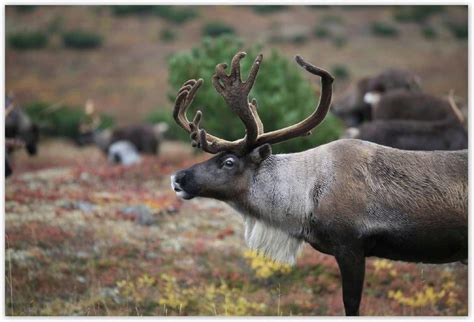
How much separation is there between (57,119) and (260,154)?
50.3 feet

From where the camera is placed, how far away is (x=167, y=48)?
2856 centimetres

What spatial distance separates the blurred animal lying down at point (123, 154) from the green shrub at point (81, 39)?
1422 cm

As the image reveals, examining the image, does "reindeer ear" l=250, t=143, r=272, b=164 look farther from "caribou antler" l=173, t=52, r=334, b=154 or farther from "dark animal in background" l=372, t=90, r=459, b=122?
"dark animal in background" l=372, t=90, r=459, b=122

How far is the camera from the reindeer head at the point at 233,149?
16.5 ft

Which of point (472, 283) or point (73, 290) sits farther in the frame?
point (73, 290)

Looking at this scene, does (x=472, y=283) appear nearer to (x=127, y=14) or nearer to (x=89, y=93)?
(x=89, y=93)

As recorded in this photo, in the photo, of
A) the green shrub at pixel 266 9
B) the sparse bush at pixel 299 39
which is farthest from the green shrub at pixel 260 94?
the green shrub at pixel 266 9

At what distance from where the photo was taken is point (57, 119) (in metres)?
19.6

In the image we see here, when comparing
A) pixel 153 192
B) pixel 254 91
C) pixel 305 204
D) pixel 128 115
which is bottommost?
pixel 128 115

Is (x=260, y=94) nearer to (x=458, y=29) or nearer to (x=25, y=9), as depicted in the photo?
(x=458, y=29)

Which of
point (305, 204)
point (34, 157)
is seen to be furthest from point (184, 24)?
point (305, 204)

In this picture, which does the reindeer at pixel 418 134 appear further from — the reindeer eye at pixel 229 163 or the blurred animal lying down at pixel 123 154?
the blurred animal lying down at pixel 123 154

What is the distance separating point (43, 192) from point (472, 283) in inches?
257

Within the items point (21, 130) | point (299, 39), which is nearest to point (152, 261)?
point (21, 130)
